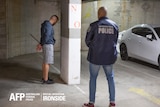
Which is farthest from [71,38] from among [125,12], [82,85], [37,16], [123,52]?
[125,12]

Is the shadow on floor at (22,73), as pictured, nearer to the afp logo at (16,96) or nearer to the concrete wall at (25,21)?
the afp logo at (16,96)

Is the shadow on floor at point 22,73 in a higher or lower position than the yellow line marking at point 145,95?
higher

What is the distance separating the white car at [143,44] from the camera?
30.8ft

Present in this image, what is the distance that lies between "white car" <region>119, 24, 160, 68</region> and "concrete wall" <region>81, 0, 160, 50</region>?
9.98 feet

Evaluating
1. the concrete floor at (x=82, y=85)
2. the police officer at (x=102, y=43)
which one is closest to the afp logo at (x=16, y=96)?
the concrete floor at (x=82, y=85)

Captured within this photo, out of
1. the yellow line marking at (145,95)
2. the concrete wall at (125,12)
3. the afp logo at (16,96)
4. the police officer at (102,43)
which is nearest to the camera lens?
the police officer at (102,43)

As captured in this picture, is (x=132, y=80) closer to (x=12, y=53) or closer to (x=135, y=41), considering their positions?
(x=135, y=41)

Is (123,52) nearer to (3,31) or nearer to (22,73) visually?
(22,73)

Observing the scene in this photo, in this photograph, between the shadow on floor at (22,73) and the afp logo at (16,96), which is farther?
the shadow on floor at (22,73)

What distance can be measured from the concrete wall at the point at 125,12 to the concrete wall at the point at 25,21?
4.98ft

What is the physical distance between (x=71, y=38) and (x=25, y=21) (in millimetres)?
5652

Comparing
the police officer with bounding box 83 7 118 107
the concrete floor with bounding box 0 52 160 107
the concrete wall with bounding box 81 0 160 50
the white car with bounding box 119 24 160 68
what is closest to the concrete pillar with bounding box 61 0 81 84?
the concrete floor with bounding box 0 52 160 107

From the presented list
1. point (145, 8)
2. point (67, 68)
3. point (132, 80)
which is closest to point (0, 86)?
point (67, 68)

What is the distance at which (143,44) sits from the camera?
995 cm
